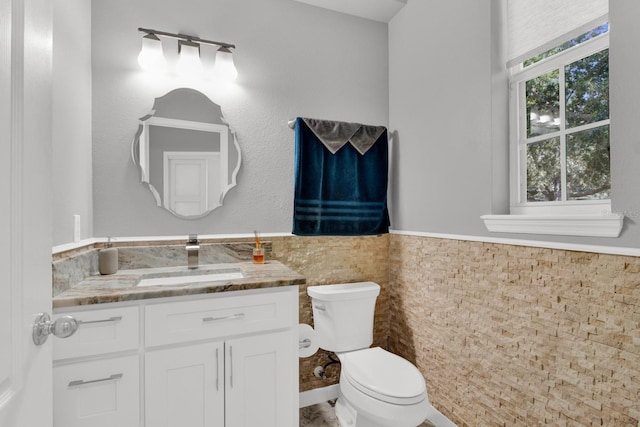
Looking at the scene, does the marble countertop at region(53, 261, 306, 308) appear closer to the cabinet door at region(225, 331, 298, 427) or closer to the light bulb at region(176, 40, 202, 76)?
the cabinet door at region(225, 331, 298, 427)

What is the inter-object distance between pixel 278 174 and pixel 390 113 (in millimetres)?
941

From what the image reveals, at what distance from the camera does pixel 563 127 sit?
4.43ft

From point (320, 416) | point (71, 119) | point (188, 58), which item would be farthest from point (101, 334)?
point (188, 58)

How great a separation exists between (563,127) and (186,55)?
1904mm

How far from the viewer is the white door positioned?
546mm

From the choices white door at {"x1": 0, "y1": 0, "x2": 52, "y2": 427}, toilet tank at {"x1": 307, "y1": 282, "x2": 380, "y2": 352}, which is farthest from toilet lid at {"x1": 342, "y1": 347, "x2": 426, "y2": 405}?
white door at {"x1": 0, "y1": 0, "x2": 52, "y2": 427}

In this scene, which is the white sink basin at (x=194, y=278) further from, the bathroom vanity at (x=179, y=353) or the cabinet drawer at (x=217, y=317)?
the cabinet drawer at (x=217, y=317)

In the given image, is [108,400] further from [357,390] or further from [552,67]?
[552,67]

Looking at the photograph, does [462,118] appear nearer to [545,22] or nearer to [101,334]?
[545,22]

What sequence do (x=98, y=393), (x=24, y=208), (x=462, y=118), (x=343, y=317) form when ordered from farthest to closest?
(x=343, y=317) < (x=462, y=118) < (x=98, y=393) < (x=24, y=208)

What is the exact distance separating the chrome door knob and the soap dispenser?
98 centimetres

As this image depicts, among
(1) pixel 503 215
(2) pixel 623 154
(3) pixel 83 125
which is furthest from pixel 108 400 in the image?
(2) pixel 623 154

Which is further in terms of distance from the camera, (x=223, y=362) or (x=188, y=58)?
(x=188, y=58)

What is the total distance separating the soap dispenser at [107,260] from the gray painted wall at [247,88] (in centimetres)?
18
